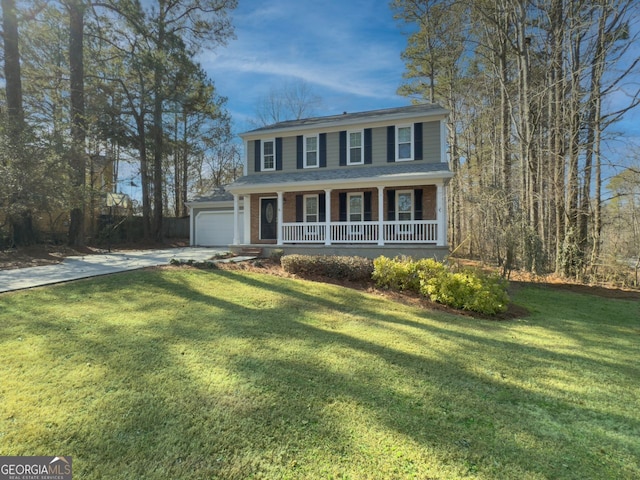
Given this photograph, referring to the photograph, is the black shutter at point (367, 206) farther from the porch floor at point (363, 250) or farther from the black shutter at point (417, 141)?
the black shutter at point (417, 141)

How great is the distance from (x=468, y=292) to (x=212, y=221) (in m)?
14.6

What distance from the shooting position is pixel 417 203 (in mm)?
13141

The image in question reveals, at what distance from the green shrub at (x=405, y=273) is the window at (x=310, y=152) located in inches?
289

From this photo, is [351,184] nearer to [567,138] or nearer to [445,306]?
[445,306]

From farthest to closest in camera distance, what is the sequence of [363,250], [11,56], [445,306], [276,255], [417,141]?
[417,141] → [11,56] → [363,250] → [276,255] → [445,306]

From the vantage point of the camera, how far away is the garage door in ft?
58.5

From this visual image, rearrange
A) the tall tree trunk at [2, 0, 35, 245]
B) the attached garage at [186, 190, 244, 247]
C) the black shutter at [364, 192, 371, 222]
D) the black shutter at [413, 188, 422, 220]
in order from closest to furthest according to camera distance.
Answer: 1. the tall tree trunk at [2, 0, 35, 245]
2. the black shutter at [413, 188, 422, 220]
3. the black shutter at [364, 192, 371, 222]
4. the attached garage at [186, 190, 244, 247]

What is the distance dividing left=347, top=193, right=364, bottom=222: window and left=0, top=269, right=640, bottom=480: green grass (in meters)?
8.37

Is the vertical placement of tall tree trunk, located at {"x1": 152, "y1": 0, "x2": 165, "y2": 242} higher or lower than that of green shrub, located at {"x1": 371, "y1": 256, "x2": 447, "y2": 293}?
higher

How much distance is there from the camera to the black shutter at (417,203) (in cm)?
1309

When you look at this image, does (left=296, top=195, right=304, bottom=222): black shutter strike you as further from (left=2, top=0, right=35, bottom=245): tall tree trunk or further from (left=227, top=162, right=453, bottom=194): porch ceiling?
(left=2, top=0, right=35, bottom=245): tall tree trunk

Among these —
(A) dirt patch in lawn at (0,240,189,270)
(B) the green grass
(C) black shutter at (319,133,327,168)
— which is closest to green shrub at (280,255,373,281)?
(B) the green grass

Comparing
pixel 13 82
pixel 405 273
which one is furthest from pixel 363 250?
pixel 13 82

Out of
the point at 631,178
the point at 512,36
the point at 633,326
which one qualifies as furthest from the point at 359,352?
the point at 512,36
